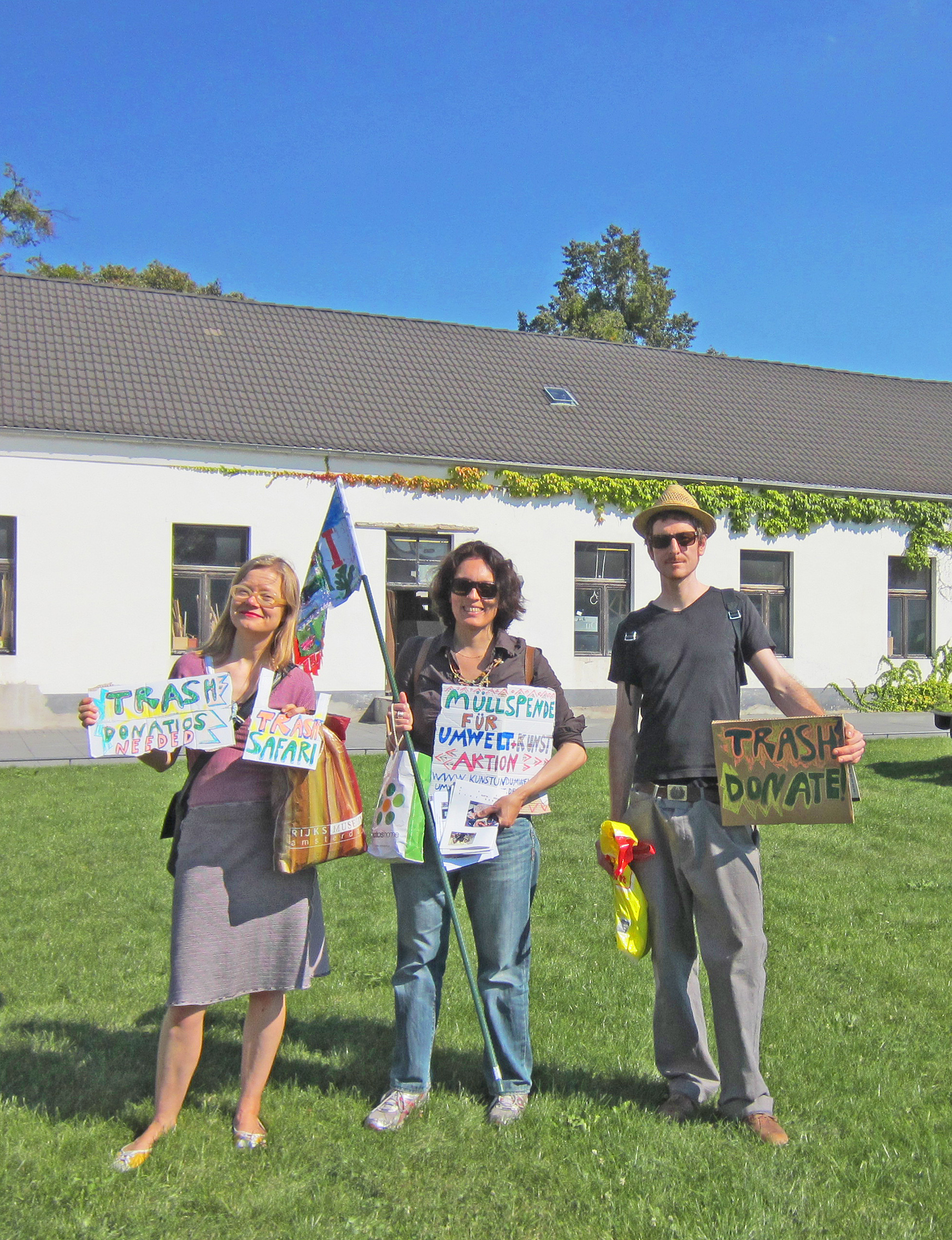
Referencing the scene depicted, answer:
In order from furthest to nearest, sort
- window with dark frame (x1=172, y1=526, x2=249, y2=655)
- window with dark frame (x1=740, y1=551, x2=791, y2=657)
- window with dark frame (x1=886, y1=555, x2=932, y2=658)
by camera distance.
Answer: window with dark frame (x1=886, y1=555, x2=932, y2=658), window with dark frame (x1=740, y1=551, x2=791, y2=657), window with dark frame (x1=172, y1=526, x2=249, y2=655)

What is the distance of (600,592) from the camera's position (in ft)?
63.8

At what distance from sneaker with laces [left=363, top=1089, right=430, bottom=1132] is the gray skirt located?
0.54m

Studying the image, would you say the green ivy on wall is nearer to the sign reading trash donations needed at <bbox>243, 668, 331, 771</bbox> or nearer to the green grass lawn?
the green grass lawn

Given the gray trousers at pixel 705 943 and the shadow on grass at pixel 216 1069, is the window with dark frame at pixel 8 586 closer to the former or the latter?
the shadow on grass at pixel 216 1069

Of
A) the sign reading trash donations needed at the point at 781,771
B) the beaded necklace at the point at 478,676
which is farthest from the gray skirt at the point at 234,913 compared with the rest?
the sign reading trash donations needed at the point at 781,771

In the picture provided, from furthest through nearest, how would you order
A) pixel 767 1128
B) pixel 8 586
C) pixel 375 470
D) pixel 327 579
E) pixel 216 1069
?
1. pixel 375 470
2. pixel 8 586
3. pixel 216 1069
4. pixel 327 579
5. pixel 767 1128

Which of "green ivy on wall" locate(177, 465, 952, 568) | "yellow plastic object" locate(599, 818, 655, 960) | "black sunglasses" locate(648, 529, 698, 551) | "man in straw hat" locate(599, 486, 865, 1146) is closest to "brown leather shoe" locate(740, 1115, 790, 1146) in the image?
"man in straw hat" locate(599, 486, 865, 1146)

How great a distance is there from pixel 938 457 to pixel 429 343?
36.3 feet

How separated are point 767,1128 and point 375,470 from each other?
15218 mm

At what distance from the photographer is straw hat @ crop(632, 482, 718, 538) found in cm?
370

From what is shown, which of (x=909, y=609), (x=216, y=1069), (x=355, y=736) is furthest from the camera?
(x=909, y=609)

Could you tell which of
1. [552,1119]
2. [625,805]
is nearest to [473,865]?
[625,805]

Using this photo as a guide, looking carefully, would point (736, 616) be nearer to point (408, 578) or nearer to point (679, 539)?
point (679, 539)

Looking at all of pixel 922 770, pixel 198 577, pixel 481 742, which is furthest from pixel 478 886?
pixel 198 577
